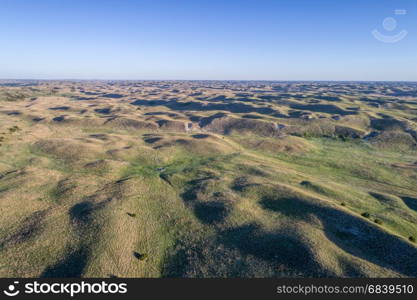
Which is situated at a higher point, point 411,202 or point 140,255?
point 140,255

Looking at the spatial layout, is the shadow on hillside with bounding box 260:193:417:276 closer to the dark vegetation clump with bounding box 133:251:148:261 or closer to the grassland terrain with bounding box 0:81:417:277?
the grassland terrain with bounding box 0:81:417:277

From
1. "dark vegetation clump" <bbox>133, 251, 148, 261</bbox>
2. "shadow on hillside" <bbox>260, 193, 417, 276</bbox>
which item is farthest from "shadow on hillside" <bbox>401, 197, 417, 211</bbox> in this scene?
"dark vegetation clump" <bbox>133, 251, 148, 261</bbox>

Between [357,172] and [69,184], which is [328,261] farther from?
[69,184]

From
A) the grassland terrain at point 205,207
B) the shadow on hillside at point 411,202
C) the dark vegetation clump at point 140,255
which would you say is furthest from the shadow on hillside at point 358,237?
the dark vegetation clump at point 140,255

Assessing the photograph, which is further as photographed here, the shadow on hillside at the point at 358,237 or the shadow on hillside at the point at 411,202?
the shadow on hillside at the point at 411,202

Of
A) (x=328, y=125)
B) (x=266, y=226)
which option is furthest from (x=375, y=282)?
(x=328, y=125)

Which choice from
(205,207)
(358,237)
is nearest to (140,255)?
(205,207)

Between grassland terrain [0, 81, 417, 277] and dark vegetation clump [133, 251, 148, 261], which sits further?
dark vegetation clump [133, 251, 148, 261]

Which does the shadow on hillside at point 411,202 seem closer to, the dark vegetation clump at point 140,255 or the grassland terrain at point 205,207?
the grassland terrain at point 205,207

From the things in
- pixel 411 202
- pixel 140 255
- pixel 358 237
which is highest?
pixel 358 237

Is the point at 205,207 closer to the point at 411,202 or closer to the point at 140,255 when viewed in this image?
the point at 140,255

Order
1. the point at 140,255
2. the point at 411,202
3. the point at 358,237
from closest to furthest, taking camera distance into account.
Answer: the point at 140,255 < the point at 358,237 < the point at 411,202
